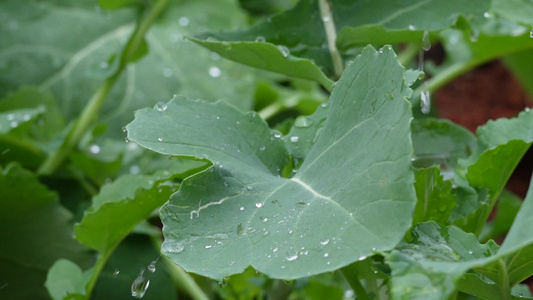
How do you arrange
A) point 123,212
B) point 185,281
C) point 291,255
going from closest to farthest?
point 291,255
point 123,212
point 185,281

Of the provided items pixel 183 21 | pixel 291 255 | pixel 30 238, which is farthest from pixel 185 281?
pixel 183 21

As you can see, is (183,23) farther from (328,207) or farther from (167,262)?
(328,207)

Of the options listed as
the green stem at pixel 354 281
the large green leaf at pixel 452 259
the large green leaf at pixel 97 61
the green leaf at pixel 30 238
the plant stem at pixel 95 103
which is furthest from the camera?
the large green leaf at pixel 97 61

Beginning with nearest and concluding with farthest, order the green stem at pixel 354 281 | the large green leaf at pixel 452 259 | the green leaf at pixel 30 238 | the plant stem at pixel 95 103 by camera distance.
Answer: the large green leaf at pixel 452 259 → the green stem at pixel 354 281 → the green leaf at pixel 30 238 → the plant stem at pixel 95 103

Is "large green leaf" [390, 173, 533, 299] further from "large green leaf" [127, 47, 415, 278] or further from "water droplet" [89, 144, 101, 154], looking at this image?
"water droplet" [89, 144, 101, 154]

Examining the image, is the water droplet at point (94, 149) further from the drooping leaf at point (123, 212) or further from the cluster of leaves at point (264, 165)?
the drooping leaf at point (123, 212)

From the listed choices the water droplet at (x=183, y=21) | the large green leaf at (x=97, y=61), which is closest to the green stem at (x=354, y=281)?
the large green leaf at (x=97, y=61)

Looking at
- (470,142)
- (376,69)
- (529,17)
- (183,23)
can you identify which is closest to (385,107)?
(376,69)

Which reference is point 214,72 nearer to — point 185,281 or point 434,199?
point 185,281
